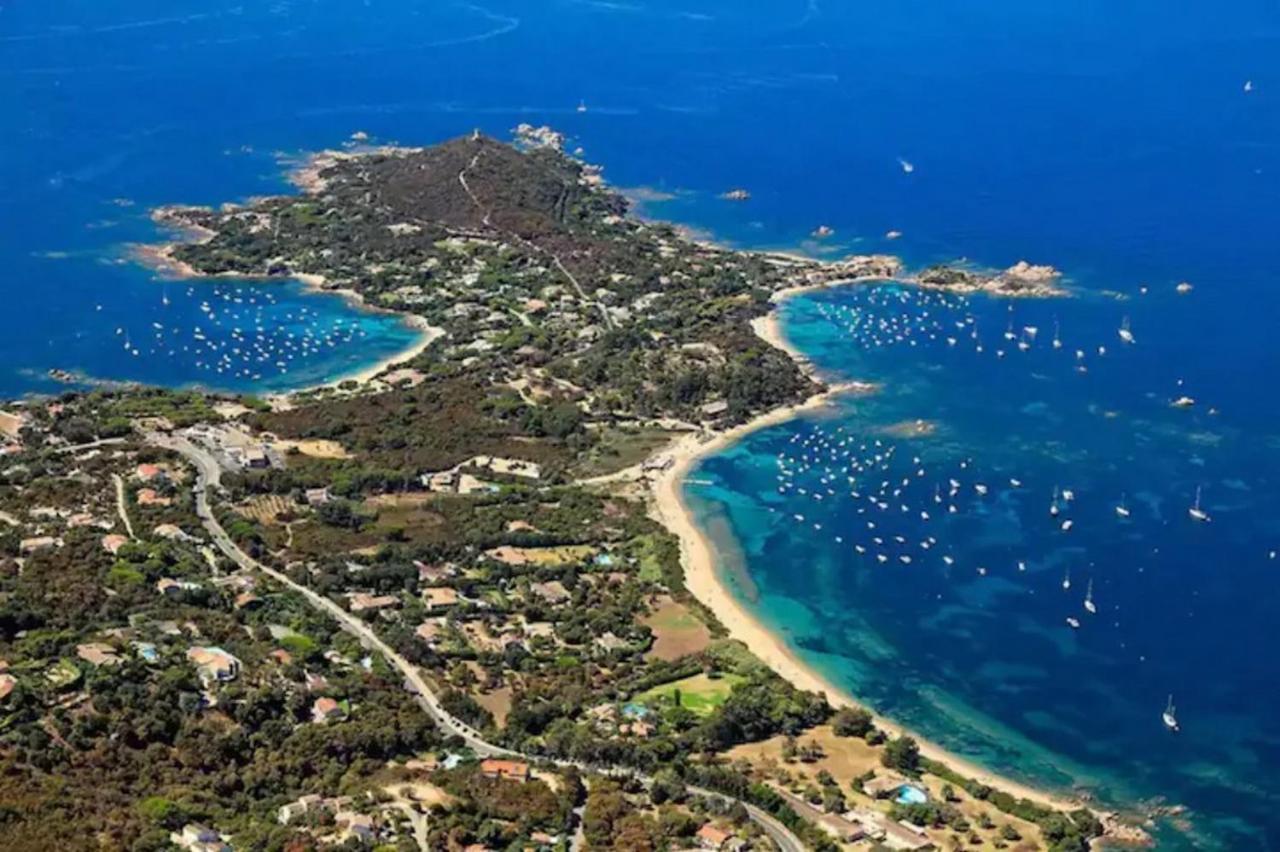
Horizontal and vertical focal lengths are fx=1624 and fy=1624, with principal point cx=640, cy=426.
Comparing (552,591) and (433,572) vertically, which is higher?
(433,572)

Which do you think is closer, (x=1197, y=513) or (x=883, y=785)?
(x=883, y=785)

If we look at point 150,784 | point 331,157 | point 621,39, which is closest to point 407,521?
point 150,784

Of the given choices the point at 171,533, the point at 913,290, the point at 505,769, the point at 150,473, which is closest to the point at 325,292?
the point at 150,473

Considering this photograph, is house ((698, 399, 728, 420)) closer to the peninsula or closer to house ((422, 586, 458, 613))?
the peninsula

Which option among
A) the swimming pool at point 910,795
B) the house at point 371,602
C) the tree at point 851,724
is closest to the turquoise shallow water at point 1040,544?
the tree at point 851,724

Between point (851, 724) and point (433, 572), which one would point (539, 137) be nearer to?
point (433, 572)

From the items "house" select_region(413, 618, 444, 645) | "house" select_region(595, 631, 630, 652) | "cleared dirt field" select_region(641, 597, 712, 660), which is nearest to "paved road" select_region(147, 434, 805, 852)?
"house" select_region(413, 618, 444, 645)

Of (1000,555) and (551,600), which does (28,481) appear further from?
(1000,555)
